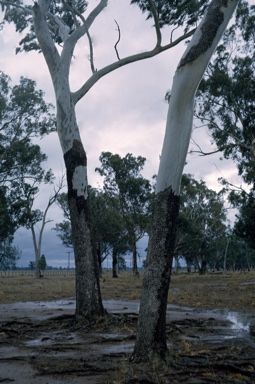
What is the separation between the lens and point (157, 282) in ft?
14.5

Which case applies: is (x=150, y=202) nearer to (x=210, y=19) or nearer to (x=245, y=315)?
(x=245, y=315)

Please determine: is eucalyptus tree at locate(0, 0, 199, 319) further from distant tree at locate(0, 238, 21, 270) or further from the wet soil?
distant tree at locate(0, 238, 21, 270)

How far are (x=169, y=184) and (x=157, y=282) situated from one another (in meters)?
1.03

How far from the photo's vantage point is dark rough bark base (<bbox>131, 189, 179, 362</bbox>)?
4.32 m

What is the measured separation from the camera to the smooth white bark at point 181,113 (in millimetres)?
4672

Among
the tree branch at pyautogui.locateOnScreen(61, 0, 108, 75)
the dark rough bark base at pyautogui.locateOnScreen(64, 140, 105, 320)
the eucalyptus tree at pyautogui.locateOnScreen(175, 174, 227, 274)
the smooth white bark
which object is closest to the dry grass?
the dark rough bark base at pyautogui.locateOnScreen(64, 140, 105, 320)

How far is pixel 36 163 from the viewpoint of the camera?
29.5 meters

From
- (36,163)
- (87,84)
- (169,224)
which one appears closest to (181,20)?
(87,84)

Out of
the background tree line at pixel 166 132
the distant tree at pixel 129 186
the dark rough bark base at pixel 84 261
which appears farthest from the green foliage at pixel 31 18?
the distant tree at pixel 129 186

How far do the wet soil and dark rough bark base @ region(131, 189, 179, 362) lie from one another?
19cm

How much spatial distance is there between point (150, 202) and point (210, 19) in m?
33.0

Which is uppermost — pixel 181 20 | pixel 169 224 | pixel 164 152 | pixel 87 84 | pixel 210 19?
pixel 181 20

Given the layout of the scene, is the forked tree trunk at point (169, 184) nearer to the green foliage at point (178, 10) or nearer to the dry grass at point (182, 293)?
the green foliage at point (178, 10)

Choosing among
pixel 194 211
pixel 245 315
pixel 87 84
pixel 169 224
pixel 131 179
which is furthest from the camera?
pixel 194 211
